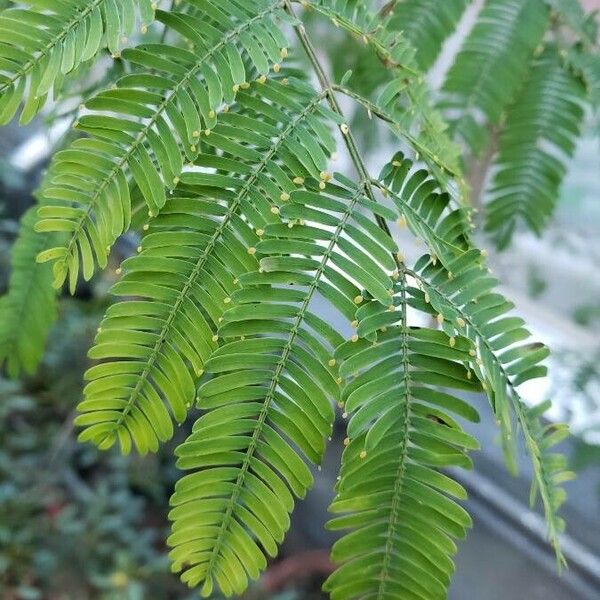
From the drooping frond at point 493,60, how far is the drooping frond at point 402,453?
451 mm

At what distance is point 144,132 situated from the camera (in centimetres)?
46

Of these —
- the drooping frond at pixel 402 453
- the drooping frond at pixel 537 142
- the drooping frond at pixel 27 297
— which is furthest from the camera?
the drooping frond at pixel 537 142

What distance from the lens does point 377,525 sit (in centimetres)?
46

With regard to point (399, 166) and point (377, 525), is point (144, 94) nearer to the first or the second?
point (399, 166)

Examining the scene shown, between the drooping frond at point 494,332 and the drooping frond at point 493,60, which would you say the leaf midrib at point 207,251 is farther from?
the drooping frond at point 493,60

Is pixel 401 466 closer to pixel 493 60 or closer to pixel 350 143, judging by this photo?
pixel 350 143

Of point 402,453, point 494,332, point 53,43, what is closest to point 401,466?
point 402,453

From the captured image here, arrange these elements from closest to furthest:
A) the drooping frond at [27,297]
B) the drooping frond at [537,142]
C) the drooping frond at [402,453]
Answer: the drooping frond at [402,453] < the drooping frond at [27,297] < the drooping frond at [537,142]

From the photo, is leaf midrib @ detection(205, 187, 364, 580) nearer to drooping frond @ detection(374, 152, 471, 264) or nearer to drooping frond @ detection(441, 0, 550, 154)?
drooping frond @ detection(374, 152, 471, 264)

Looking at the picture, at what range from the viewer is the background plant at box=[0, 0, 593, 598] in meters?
0.44

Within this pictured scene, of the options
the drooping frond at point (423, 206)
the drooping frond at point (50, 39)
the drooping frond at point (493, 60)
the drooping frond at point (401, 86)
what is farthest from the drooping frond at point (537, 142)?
the drooping frond at point (50, 39)

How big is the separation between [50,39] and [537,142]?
58 cm

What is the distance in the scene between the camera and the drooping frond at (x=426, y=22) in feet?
2.66

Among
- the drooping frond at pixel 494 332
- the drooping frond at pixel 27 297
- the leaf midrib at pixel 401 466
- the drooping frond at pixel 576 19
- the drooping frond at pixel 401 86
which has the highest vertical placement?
the drooping frond at pixel 576 19
